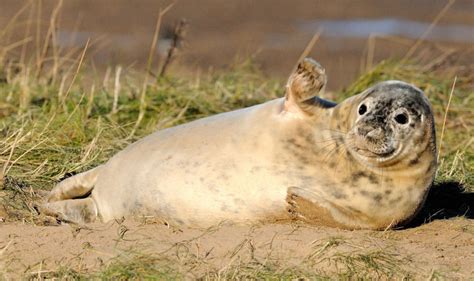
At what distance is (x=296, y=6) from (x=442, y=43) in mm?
1886

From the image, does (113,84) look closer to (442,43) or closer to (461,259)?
(461,259)

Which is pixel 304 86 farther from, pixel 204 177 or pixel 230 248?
pixel 230 248

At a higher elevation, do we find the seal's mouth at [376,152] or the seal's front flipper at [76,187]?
the seal's mouth at [376,152]

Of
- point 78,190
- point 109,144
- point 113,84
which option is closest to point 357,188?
point 78,190

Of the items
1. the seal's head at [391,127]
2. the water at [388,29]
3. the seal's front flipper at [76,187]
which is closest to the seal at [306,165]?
the seal's head at [391,127]

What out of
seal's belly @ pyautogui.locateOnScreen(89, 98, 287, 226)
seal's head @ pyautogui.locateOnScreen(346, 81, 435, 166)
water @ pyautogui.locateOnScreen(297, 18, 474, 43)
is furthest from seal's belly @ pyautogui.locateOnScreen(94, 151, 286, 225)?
water @ pyautogui.locateOnScreen(297, 18, 474, 43)

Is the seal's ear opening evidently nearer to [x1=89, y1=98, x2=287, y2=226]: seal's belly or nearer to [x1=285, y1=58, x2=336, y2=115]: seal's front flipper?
[x1=285, y1=58, x2=336, y2=115]: seal's front flipper

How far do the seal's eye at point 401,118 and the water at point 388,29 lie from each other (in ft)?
24.1

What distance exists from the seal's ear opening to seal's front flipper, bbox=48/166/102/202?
43.2 inches

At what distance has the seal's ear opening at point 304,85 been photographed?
4.84 m

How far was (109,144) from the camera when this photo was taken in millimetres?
6273

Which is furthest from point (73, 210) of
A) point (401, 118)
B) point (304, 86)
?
point (401, 118)

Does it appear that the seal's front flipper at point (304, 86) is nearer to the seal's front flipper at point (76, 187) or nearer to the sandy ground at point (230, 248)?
the sandy ground at point (230, 248)

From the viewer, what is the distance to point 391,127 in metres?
4.59
